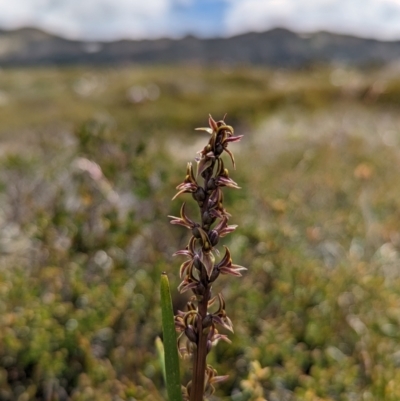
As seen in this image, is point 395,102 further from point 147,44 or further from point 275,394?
point 147,44

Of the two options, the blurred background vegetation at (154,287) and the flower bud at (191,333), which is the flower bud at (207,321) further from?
the blurred background vegetation at (154,287)

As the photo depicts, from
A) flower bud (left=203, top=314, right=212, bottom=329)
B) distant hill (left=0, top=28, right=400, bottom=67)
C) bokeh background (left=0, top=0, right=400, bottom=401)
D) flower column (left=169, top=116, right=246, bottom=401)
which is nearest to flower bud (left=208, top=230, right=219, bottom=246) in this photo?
flower column (left=169, top=116, right=246, bottom=401)

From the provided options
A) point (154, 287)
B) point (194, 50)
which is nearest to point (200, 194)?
point (154, 287)

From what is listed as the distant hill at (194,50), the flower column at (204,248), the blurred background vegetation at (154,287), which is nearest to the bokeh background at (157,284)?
the blurred background vegetation at (154,287)

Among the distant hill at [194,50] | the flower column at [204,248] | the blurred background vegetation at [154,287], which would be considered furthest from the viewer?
the distant hill at [194,50]

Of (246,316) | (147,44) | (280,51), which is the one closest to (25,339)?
(246,316)

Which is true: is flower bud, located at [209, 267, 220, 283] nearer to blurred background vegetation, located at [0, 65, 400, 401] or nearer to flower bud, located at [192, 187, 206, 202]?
flower bud, located at [192, 187, 206, 202]
